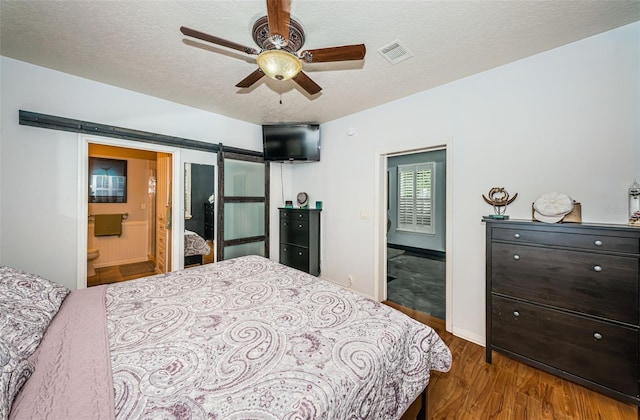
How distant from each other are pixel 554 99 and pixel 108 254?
21.6ft

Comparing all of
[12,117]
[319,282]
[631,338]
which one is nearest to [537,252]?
[631,338]

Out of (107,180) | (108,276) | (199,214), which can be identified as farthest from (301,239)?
(107,180)

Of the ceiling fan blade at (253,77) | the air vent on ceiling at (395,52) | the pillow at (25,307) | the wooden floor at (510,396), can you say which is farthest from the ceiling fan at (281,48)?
the wooden floor at (510,396)

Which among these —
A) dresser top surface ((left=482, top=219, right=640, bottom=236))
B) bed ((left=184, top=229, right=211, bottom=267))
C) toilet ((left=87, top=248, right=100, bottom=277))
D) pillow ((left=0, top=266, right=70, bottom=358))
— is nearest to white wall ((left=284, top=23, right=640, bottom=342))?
dresser top surface ((left=482, top=219, right=640, bottom=236))

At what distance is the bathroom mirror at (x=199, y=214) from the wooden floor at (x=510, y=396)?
3047 millimetres

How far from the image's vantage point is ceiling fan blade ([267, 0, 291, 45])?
1192 millimetres

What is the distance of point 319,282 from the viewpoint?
187 centimetres

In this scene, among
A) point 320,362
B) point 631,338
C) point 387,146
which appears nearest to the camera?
point 320,362

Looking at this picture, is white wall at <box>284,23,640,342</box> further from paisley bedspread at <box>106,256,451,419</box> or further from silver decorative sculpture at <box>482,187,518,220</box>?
paisley bedspread at <box>106,256,451,419</box>

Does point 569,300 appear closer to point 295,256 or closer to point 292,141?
point 295,256

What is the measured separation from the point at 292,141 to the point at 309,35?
1926 mm

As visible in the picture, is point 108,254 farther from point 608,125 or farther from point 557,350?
point 608,125

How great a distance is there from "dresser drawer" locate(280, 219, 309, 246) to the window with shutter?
329 cm

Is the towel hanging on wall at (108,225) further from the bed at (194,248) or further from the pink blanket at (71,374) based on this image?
the pink blanket at (71,374)
